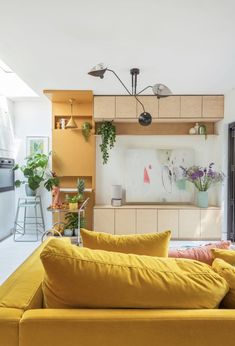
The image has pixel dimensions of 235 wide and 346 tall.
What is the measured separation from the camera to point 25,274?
53.1 inches

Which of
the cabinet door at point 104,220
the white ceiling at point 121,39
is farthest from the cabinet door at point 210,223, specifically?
the white ceiling at point 121,39

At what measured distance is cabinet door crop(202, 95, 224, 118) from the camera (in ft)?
14.9

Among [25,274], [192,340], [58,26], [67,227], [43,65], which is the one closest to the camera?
[192,340]

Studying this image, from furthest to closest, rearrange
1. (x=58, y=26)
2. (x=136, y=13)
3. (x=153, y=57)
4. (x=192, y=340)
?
(x=153, y=57) < (x=58, y=26) < (x=136, y=13) < (x=192, y=340)

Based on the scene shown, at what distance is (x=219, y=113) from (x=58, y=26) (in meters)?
3.10

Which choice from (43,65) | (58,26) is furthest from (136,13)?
(43,65)

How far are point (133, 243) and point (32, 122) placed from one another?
429 cm

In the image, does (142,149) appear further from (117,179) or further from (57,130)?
(57,130)

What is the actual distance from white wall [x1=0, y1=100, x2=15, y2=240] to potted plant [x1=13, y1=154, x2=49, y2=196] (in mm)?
294

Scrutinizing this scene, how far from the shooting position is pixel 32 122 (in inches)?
205

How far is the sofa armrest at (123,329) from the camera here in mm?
974

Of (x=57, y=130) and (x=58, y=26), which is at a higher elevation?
(x=58, y=26)

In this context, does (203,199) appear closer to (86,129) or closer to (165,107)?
(165,107)

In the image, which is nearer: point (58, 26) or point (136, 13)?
point (136, 13)
